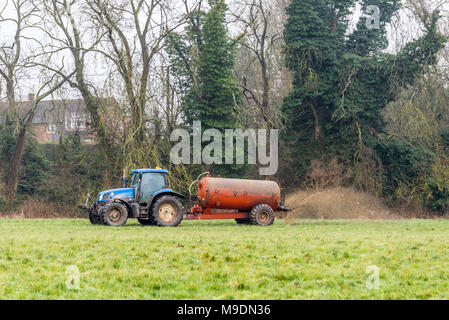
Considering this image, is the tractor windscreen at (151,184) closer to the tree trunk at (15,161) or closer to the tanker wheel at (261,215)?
the tanker wheel at (261,215)

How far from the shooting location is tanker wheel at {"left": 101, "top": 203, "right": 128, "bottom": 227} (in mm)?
22719

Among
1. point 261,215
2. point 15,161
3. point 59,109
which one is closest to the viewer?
point 261,215

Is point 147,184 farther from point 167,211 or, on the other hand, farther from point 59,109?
point 59,109

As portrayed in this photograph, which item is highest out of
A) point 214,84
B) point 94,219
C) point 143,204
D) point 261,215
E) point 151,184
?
point 214,84

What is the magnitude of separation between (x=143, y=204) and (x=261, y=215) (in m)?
4.97

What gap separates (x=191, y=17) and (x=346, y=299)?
32.8 meters

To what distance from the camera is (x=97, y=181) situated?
37.9 meters

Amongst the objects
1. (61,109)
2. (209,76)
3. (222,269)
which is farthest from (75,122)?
(222,269)

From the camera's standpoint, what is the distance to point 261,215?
25.2m

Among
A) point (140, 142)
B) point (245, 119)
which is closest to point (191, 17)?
point (245, 119)

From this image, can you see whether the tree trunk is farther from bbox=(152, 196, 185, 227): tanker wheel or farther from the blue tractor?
bbox=(152, 196, 185, 227): tanker wheel

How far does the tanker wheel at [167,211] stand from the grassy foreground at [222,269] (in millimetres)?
7499

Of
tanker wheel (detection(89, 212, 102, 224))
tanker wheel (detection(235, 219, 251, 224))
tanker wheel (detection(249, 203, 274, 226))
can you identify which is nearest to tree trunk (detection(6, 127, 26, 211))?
tanker wheel (detection(89, 212, 102, 224))

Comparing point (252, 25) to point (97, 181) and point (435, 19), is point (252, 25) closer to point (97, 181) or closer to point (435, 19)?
point (435, 19)
